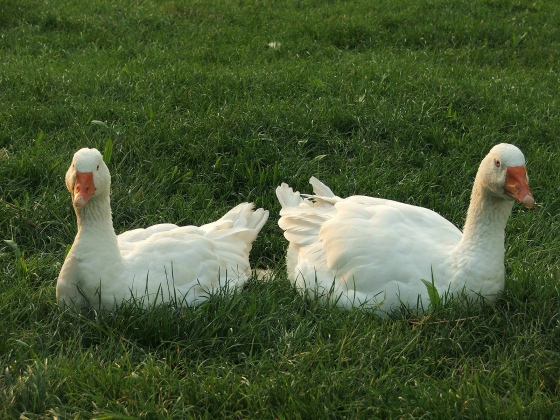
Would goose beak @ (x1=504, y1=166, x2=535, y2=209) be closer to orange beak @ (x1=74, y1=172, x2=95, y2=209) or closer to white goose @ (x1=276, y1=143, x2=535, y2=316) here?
white goose @ (x1=276, y1=143, x2=535, y2=316)

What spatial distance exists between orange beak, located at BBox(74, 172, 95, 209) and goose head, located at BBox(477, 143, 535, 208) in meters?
2.09

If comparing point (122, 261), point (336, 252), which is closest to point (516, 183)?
point (336, 252)

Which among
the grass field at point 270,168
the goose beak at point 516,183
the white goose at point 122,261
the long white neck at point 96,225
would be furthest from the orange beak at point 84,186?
the goose beak at point 516,183

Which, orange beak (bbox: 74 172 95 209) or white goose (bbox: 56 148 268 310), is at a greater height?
orange beak (bbox: 74 172 95 209)

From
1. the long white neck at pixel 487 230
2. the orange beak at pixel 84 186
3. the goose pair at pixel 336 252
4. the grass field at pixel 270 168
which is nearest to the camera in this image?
the grass field at pixel 270 168

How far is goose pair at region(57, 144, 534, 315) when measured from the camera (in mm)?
3986

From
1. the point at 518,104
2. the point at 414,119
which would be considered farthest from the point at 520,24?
the point at 414,119

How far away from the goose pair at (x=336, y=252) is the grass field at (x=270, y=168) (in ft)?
0.49

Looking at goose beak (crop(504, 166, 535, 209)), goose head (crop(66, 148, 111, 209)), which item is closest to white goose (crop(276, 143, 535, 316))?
goose beak (crop(504, 166, 535, 209))

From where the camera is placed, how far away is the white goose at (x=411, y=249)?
408 centimetres

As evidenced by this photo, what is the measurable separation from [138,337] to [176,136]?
249cm

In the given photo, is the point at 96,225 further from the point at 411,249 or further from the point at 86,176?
the point at 411,249

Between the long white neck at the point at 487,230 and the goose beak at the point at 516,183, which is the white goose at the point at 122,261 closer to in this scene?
the long white neck at the point at 487,230

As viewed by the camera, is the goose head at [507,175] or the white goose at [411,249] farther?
the white goose at [411,249]
